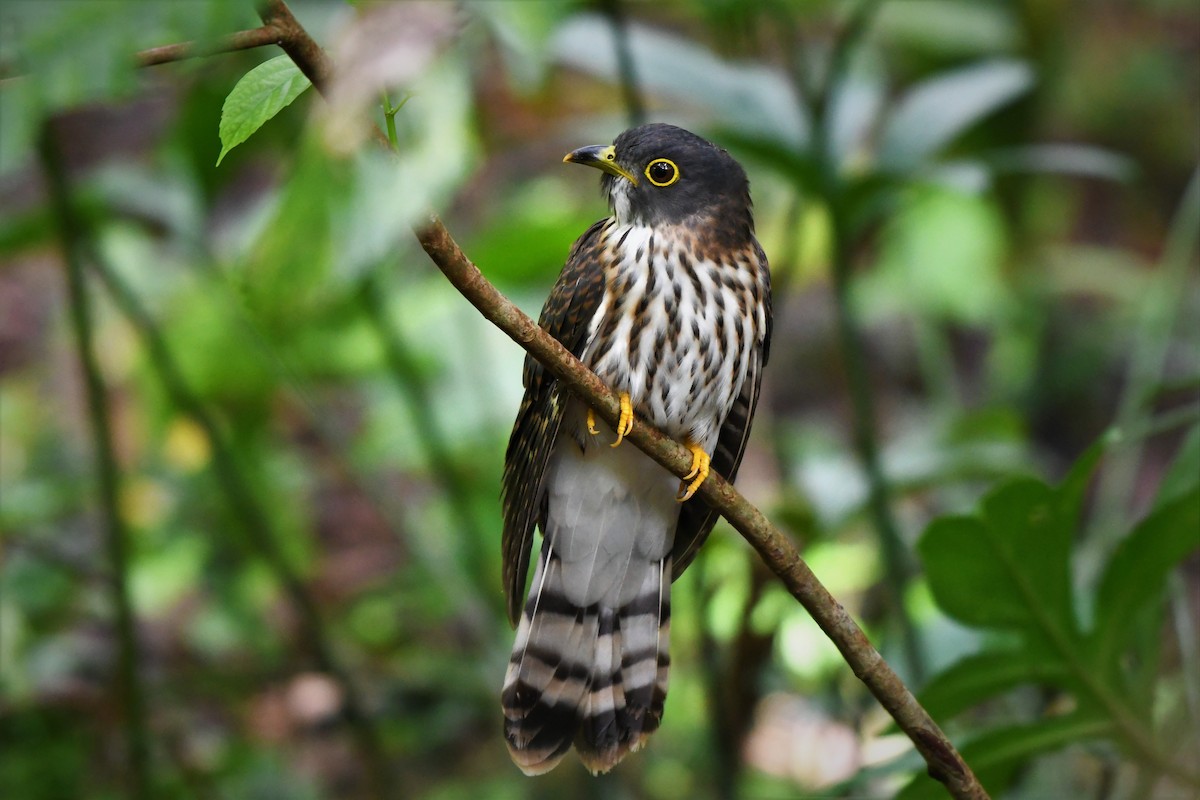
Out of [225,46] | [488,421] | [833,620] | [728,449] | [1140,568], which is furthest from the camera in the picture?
[488,421]

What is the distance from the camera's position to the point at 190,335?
4062 mm

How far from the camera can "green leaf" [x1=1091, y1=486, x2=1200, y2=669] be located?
82.6 inches

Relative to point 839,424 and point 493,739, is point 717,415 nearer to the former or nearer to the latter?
point 493,739

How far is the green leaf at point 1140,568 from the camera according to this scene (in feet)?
6.88

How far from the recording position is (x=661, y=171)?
2.53 meters

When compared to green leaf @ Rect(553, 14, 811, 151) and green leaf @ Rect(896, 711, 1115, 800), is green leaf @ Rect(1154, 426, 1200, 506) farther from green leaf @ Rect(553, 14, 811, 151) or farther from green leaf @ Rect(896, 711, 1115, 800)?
green leaf @ Rect(553, 14, 811, 151)

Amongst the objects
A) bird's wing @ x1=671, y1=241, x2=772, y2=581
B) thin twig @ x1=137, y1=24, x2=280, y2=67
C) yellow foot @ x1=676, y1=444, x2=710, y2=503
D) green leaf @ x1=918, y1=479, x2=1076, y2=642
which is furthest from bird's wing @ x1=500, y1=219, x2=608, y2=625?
thin twig @ x1=137, y1=24, x2=280, y2=67

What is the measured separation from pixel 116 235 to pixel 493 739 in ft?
7.65

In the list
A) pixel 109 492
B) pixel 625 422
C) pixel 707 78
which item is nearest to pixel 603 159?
pixel 625 422

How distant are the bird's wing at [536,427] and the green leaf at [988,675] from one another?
2.54 ft

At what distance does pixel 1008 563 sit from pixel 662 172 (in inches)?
38.3

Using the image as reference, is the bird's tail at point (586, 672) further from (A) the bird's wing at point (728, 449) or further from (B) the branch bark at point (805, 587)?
(B) the branch bark at point (805, 587)

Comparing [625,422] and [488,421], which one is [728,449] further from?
[488,421]

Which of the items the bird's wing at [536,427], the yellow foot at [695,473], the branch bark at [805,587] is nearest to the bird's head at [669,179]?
the bird's wing at [536,427]
